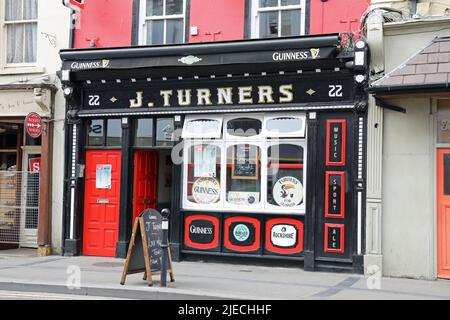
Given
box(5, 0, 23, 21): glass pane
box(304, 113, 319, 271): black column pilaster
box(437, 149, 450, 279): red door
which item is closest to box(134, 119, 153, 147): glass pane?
box(304, 113, 319, 271): black column pilaster

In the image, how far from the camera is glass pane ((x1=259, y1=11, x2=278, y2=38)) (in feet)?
42.0

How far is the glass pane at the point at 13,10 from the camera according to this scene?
15.1 m

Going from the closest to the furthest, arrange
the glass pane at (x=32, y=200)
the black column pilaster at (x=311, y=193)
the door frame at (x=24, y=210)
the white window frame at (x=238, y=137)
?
the black column pilaster at (x=311, y=193), the white window frame at (x=238, y=137), the glass pane at (x=32, y=200), the door frame at (x=24, y=210)

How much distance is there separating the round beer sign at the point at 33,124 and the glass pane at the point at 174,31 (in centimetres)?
348

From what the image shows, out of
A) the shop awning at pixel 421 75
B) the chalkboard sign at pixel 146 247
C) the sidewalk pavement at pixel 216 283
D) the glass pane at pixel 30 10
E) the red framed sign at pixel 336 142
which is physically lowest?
the sidewalk pavement at pixel 216 283

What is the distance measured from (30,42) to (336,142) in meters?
8.06

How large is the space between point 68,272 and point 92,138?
3765 millimetres

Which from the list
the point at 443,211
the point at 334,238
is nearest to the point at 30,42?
the point at 334,238

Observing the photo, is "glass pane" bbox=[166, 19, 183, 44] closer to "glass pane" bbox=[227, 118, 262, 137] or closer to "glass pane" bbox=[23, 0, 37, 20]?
"glass pane" bbox=[227, 118, 262, 137]

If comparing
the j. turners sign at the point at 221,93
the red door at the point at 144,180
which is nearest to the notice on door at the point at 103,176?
the red door at the point at 144,180

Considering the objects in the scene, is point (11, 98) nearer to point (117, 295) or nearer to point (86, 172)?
point (86, 172)

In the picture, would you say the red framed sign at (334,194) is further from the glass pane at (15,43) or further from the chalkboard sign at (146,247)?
the glass pane at (15,43)

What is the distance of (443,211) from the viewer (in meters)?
11.1
